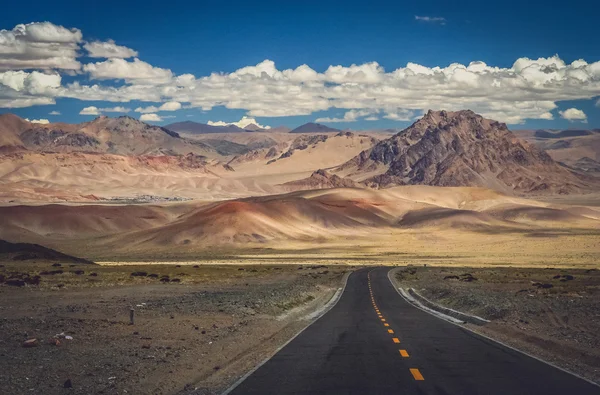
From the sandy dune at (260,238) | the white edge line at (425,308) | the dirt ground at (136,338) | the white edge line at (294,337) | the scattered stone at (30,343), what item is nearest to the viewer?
the white edge line at (294,337)

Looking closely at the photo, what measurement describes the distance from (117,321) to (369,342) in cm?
919

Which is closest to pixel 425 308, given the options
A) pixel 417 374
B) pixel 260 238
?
pixel 417 374

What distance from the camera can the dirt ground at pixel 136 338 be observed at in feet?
48.5

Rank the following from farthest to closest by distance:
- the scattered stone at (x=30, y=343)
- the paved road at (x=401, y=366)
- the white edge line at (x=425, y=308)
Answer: the white edge line at (x=425, y=308)
the scattered stone at (x=30, y=343)
the paved road at (x=401, y=366)

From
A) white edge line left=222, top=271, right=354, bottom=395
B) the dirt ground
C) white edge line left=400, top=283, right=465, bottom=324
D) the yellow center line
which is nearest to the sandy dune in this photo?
white edge line left=400, top=283, right=465, bottom=324

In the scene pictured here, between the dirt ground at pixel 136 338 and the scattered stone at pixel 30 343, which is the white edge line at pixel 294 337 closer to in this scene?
the dirt ground at pixel 136 338

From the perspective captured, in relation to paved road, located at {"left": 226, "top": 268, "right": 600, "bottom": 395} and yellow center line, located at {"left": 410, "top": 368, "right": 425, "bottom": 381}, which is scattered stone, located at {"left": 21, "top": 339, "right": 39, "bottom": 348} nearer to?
paved road, located at {"left": 226, "top": 268, "right": 600, "bottom": 395}

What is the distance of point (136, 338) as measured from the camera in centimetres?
2094

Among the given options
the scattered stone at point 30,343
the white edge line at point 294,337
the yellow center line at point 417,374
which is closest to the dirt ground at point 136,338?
the scattered stone at point 30,343

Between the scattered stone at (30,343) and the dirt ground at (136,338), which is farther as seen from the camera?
the scattered stone at (30,343)

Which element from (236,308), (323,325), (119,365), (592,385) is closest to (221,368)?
(119,365)

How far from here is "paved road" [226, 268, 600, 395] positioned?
45.5 feet

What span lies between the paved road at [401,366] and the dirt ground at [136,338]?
112 cm

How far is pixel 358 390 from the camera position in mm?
13609
